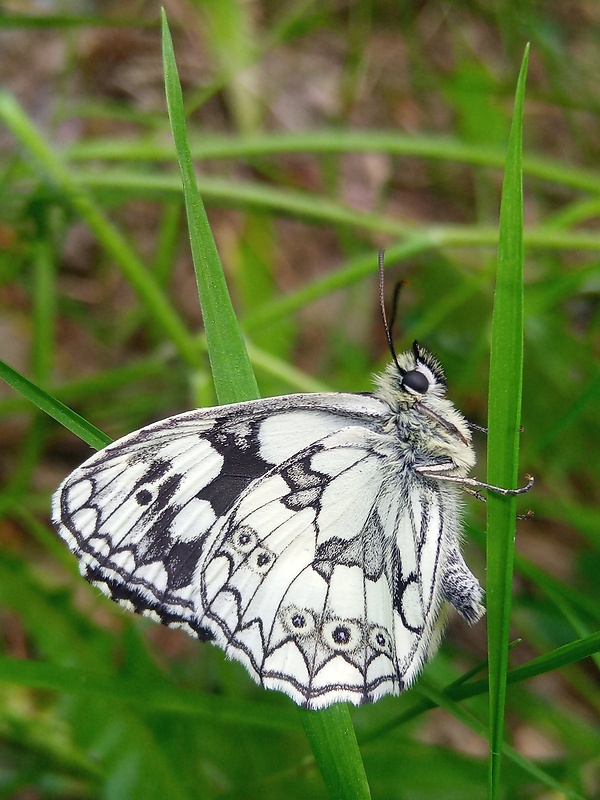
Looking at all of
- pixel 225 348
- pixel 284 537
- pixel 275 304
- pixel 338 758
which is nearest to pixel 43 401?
pixel 225 348

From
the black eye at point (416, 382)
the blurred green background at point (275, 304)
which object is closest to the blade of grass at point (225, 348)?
the blurred green background at point (275, 304)

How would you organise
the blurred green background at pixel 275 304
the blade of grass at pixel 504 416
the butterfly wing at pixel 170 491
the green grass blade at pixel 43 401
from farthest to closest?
1. the blurred green background at pixel 275 304
2. the butterfly wing at pixel 170 491
3. the green grass blade at pixel 43 401
4. the blade of grass at pixel 504 416

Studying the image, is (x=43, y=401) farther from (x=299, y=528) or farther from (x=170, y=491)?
(x=299, y=528)

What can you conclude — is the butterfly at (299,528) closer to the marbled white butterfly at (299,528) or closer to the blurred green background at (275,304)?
the marbled white butterfly at (299,528)

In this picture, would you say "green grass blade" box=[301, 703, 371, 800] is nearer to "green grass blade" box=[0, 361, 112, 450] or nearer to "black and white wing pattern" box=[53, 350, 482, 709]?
"black and white wing pattern" box=[53, 350, 482, 709]

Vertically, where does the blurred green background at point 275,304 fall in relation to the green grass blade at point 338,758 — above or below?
above

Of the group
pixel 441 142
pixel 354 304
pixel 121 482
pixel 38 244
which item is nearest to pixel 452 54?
pixel 354 304

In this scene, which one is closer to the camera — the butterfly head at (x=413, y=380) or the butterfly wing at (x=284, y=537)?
the butterfly wing at (x=284, y=537)

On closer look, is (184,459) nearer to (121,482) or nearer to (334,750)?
(121,482)
